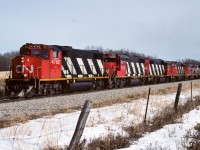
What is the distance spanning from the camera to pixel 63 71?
22.1m

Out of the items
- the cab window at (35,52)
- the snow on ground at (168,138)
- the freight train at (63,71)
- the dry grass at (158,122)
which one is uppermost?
the cab window at (35,52)

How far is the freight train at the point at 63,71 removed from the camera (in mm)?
19484

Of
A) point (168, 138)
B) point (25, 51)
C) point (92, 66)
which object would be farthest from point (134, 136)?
point (92, 66)

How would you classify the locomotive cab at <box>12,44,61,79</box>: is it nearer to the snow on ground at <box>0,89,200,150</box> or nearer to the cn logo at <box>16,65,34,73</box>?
the cn logo at <box>16,65,34,73</box>

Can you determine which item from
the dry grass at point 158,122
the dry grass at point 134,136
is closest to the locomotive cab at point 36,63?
the dry grass at point 158,122

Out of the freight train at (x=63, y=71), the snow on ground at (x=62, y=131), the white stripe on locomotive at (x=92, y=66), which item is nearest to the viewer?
the snow on ground at (x=62, y=131)

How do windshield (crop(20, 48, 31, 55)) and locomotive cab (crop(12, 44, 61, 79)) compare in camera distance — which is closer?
locomotive cab (crop(12, 44, 61, 79))

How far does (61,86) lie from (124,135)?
14.4m

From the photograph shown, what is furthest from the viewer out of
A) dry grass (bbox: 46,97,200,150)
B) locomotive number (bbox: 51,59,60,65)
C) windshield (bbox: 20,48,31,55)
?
locomotive number (bbox: 51,59,60,65)

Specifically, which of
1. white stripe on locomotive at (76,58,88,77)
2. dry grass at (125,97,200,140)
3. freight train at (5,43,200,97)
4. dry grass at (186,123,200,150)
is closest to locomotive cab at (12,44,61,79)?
freight train at (5,43,200,97)

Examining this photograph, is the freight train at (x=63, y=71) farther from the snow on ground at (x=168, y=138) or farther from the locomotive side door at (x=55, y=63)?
the snow on ground at (x=168, y=138)

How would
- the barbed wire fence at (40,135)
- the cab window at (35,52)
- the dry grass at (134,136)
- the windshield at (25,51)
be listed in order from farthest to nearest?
1. the windshield at (25,51)
2. the cab window at (35,52)
3. the dry grass at (134,136)
4. the barbed wire fence at (40,135)

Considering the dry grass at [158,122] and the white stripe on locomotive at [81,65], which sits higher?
the white stripe on locomotive at [81,65]

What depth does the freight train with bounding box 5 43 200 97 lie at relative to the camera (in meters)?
19.5
